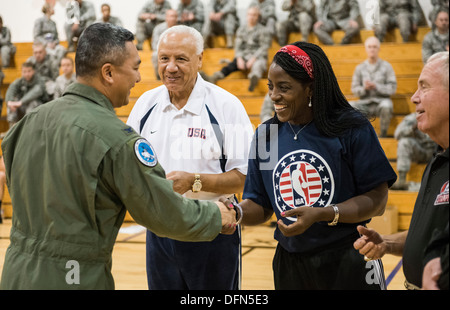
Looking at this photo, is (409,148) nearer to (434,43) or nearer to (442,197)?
(434,43)

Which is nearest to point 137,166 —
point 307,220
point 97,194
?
point 97,194

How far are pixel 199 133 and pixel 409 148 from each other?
603 cm

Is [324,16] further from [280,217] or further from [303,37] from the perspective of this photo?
[280,217]

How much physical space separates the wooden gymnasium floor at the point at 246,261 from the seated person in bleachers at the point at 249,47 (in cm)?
381

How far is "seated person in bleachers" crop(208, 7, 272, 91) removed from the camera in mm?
11203

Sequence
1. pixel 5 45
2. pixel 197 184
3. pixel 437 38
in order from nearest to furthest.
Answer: pixel 197 184 → pixel 437 38 → pixel 5 45

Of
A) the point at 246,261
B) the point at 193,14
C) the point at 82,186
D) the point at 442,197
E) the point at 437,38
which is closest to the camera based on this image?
the point at 442,197

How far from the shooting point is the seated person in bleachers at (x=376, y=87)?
927 cm

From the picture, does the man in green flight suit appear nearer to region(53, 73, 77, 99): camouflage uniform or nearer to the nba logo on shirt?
the nba logo on shirt

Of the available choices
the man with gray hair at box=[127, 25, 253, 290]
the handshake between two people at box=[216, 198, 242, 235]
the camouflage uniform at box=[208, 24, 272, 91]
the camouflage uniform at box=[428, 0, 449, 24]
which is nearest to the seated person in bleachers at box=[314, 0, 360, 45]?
the camouflage uniform at box=[208, 24, 272, 91]

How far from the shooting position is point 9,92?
37.7 feet

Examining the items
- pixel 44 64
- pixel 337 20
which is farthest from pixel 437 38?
pixel 44 64

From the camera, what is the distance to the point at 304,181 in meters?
2.60
